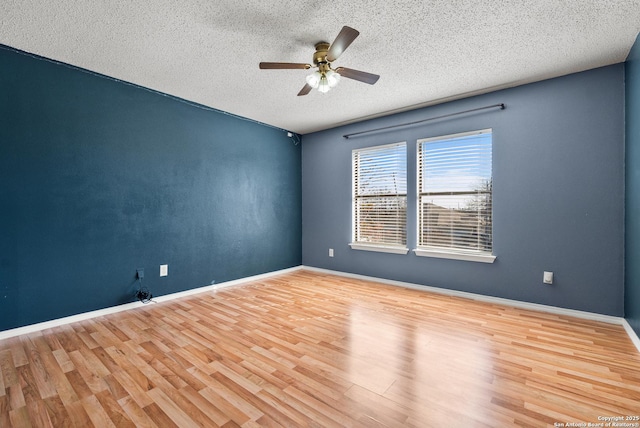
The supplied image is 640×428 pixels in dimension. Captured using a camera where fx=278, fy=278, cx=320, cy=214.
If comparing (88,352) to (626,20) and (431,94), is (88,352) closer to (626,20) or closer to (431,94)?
(431,94)

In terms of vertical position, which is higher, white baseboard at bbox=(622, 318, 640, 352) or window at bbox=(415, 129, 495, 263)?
window at bbox=(415, 129, 495, 263)

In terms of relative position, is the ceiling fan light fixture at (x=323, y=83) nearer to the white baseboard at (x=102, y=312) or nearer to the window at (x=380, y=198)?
the window at (x=380, y=198)

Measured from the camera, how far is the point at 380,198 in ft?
14.9

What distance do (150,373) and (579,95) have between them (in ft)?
15.6

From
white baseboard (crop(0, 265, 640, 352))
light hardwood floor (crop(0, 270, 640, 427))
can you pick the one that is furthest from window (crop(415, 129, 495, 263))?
light hardwood floor (crop(0, 270, 640, 427))

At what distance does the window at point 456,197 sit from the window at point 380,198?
0.29 metres

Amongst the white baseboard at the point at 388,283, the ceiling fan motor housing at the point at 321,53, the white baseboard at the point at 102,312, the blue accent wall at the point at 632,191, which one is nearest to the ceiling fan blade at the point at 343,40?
the ceiling fan motor housing at the point at 321,53

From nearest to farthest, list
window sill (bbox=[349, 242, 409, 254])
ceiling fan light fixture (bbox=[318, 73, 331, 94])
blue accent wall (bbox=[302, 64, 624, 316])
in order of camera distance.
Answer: ceiling fan light fixture (bbox=[318, 73, 331, 94])
blue accent wall (bbox=[302, 64, 624, 316])
window sill (bbox=[349, 242, 409, 254])

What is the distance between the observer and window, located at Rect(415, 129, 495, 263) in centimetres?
360

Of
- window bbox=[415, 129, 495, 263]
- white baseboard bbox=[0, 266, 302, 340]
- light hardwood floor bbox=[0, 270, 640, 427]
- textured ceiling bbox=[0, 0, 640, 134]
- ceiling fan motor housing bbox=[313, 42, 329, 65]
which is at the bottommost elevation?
light hardwood floor bbox=[0, 270, 640, 427]

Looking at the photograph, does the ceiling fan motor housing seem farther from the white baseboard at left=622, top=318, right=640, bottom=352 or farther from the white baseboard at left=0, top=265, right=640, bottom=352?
the white baseboard at left=622, top=318, right=640, bottom=352

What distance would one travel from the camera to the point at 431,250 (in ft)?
13.1

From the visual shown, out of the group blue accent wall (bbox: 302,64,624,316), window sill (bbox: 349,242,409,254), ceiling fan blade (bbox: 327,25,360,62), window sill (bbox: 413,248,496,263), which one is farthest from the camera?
window sill (bbox: 349,242,409,254)

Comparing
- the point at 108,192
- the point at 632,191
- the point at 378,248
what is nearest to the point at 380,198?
the point at 378,248
